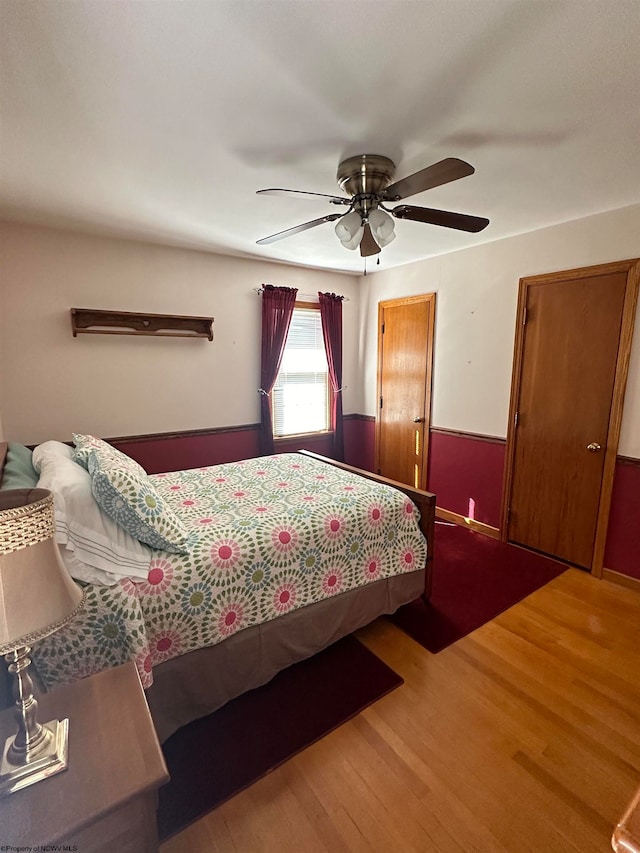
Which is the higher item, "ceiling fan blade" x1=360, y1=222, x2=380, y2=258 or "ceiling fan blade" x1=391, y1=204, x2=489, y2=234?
"ceiling fan blade" x1=391, y1=204, x2=489, y2=234

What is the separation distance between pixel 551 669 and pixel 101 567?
2.19 m

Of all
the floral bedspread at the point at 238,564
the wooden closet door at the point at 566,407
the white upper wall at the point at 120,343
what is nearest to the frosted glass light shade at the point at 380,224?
the floral bedspread at the point at 238,564

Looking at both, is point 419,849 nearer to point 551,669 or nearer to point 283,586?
point 283,586

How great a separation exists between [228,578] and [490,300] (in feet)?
9.78

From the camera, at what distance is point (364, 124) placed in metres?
1.63

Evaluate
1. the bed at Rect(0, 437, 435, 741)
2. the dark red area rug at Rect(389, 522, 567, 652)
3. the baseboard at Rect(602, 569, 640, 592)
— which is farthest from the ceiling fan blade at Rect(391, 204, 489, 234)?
the baseboard at Rect(602, 569, 640, 592)

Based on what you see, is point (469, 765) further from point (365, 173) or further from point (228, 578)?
point (365, 173)

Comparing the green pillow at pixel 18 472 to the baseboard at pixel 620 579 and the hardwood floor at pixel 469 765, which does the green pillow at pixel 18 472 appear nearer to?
the hardwood floor at pixel 469 765

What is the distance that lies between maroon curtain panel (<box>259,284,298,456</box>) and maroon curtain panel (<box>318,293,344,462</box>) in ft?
1.42

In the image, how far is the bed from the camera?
4.73 feet

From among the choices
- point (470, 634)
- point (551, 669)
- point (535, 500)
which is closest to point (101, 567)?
point (470, 634)

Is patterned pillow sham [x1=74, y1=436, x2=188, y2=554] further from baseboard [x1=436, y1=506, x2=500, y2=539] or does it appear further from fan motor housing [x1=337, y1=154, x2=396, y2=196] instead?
baseboard [x1=436, y1=506, x2=500, y2=539]

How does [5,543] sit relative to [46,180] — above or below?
below

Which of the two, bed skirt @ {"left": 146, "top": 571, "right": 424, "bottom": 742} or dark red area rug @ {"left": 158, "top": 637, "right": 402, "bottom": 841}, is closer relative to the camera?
dark red area rug @ {"left": 158, "top": 637, "right": 402, "bottom": 841}
